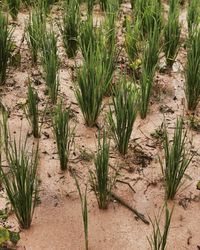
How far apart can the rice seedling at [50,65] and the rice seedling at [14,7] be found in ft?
3.78

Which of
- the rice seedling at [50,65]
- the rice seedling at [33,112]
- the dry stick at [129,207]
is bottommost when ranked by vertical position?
the dry stick at [129,207]

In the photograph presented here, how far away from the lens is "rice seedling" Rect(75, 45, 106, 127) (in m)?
2.64

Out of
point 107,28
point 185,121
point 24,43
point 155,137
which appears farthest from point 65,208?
point 24,43

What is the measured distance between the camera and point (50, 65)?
2828 mm

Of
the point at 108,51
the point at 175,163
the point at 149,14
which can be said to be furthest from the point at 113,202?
the point at 149,14

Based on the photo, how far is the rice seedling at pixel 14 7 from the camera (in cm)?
404

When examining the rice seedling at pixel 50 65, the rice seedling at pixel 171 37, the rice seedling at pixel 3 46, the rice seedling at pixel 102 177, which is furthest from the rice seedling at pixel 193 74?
the rice seedling at pixel 3 46

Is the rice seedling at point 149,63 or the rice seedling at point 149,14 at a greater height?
the rice seedling at point 149,14

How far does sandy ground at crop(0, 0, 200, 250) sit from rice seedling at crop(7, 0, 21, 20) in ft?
4.00

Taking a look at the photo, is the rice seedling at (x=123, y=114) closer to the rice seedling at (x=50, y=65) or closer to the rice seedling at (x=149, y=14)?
the rice seedling at (x=50, y=65)

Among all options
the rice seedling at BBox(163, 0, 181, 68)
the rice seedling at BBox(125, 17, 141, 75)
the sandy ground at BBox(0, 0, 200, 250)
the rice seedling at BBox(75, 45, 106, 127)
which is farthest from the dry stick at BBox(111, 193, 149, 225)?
the rice seedling at BBox(163, 0, 181, 68)

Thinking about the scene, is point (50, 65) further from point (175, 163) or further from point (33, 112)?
point (175, 163)

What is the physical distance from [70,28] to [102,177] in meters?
Answer: 1.65

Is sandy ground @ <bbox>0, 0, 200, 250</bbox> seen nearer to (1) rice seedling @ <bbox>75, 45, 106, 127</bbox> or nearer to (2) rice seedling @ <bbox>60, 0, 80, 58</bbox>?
(1) rice seedling @ <bbox>75, 45, 106, 127</bbox>
